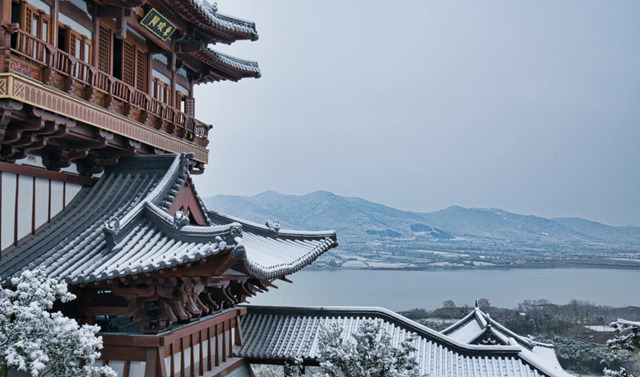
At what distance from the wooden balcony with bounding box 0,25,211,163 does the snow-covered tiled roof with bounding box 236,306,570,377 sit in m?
4.08

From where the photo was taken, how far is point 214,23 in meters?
12.2

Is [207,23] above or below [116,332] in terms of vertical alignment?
above

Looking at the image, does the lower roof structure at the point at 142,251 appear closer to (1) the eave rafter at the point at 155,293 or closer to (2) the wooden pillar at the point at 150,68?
(1) the eave rafter at the point at 155,293

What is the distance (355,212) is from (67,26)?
128086 mm

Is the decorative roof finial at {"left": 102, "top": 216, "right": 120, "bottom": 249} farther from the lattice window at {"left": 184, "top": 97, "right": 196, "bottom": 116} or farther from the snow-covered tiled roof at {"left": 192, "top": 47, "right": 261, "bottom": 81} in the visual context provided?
the snow-covered tiled roof at {"left": 192, "top": 47, "right": 261, "bottom": 81}

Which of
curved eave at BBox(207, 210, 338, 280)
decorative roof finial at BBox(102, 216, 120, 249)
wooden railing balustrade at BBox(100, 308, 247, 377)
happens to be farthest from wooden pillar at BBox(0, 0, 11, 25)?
curved eave at BBox(207, 210, 338, 280)

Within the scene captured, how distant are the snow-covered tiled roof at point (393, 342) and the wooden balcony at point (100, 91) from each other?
13.4 feet

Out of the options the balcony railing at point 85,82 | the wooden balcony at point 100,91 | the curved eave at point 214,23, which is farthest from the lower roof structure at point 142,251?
the curved eave at point 214,23

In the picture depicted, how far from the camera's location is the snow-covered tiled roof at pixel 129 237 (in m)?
7.29

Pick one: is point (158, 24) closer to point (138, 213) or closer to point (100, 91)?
point (100, 91)

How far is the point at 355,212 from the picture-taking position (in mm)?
136625

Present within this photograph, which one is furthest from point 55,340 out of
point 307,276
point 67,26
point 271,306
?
point 307,276

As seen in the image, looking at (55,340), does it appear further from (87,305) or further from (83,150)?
(83,150)

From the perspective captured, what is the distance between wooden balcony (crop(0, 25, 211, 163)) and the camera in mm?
7617
